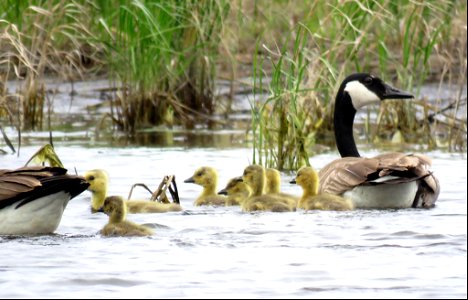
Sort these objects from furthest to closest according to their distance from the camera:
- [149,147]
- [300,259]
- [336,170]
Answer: [149,147]
[336,170]
[300,259]

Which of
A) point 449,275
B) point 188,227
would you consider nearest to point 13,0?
point 188,227

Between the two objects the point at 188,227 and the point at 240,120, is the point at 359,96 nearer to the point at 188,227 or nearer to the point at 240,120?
the point at 188,227

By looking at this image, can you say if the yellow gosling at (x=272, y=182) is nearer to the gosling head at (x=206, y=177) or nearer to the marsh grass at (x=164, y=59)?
the gosling head at (x=206, y=177)

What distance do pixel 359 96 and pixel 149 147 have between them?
11.1 feet

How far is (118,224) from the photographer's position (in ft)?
30.4

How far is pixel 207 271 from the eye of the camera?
8.02 metres

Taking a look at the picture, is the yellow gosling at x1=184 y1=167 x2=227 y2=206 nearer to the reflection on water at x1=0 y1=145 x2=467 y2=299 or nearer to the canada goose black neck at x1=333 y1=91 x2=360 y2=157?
the reflection on water at x1=0 y1=145 x2=467 y2=299

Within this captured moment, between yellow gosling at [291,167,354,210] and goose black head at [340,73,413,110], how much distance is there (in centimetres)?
181

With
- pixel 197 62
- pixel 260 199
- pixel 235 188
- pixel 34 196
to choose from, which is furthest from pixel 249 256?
pixel 197 62

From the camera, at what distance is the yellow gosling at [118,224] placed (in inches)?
362

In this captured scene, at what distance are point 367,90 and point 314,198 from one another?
2.11 meters

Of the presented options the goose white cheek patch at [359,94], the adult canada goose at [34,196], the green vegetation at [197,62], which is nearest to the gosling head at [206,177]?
the green vegetation at [197,62]

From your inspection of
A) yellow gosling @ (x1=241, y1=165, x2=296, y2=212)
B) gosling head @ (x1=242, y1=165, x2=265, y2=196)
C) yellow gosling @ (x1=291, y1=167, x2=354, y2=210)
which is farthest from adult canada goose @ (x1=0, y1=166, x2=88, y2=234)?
yellow gosling @ (x1=291, y1=167, x2=354, y2=210)

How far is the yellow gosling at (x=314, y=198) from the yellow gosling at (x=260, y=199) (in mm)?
124
